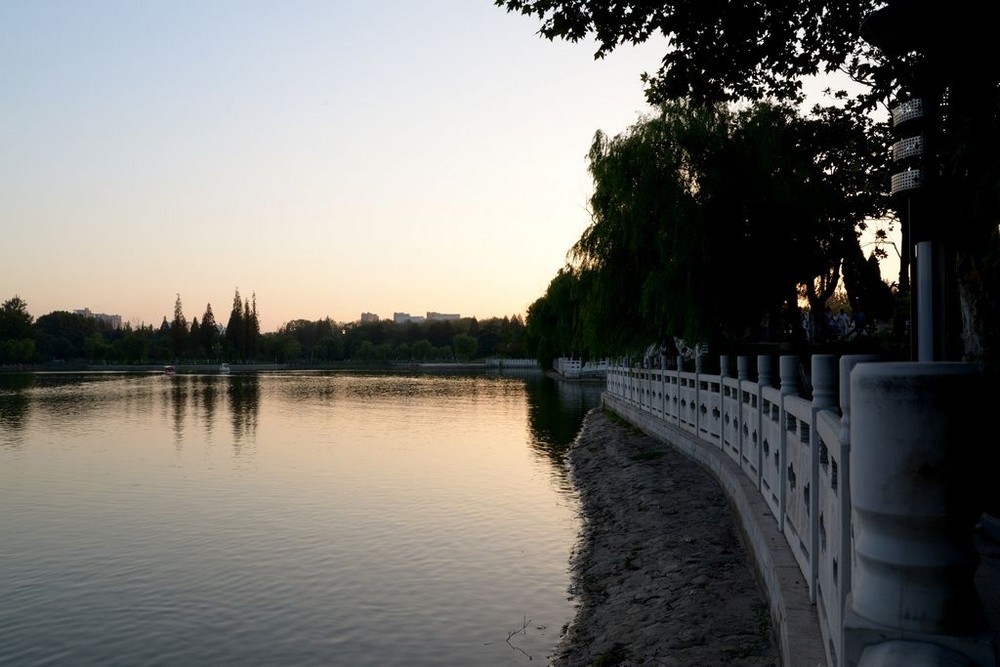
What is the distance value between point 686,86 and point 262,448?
20.2 m

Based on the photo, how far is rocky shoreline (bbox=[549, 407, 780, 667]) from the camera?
649 cm

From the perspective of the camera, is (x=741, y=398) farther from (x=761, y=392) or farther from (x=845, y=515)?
(x=845, y=515)

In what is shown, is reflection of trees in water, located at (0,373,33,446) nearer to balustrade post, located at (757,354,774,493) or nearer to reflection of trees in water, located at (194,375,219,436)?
reflection of trees in water, located at (194,375,219,436)

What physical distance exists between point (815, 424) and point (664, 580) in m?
4.29

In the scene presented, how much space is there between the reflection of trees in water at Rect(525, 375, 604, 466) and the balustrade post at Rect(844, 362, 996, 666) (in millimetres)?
20145

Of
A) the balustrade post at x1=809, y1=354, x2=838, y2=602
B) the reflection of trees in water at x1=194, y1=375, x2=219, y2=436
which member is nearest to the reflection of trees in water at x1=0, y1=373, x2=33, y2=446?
the reflection of trees in water at x1=194, y1=375, x2=219, y2=436

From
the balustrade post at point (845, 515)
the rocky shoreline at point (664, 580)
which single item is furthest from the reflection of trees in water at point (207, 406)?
the balustrade post at point (845, 515)

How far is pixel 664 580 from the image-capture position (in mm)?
8734

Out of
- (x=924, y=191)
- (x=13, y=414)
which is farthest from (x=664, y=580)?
(x=13, y=414)

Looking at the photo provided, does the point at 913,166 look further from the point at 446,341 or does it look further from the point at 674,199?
the point at 446,341

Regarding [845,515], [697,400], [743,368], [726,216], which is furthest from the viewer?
[726,216]

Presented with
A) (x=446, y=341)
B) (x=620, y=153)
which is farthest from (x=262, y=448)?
(x=446, y=341)

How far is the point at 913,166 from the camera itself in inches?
182

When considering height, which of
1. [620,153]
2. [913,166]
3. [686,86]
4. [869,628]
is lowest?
[869,628]
